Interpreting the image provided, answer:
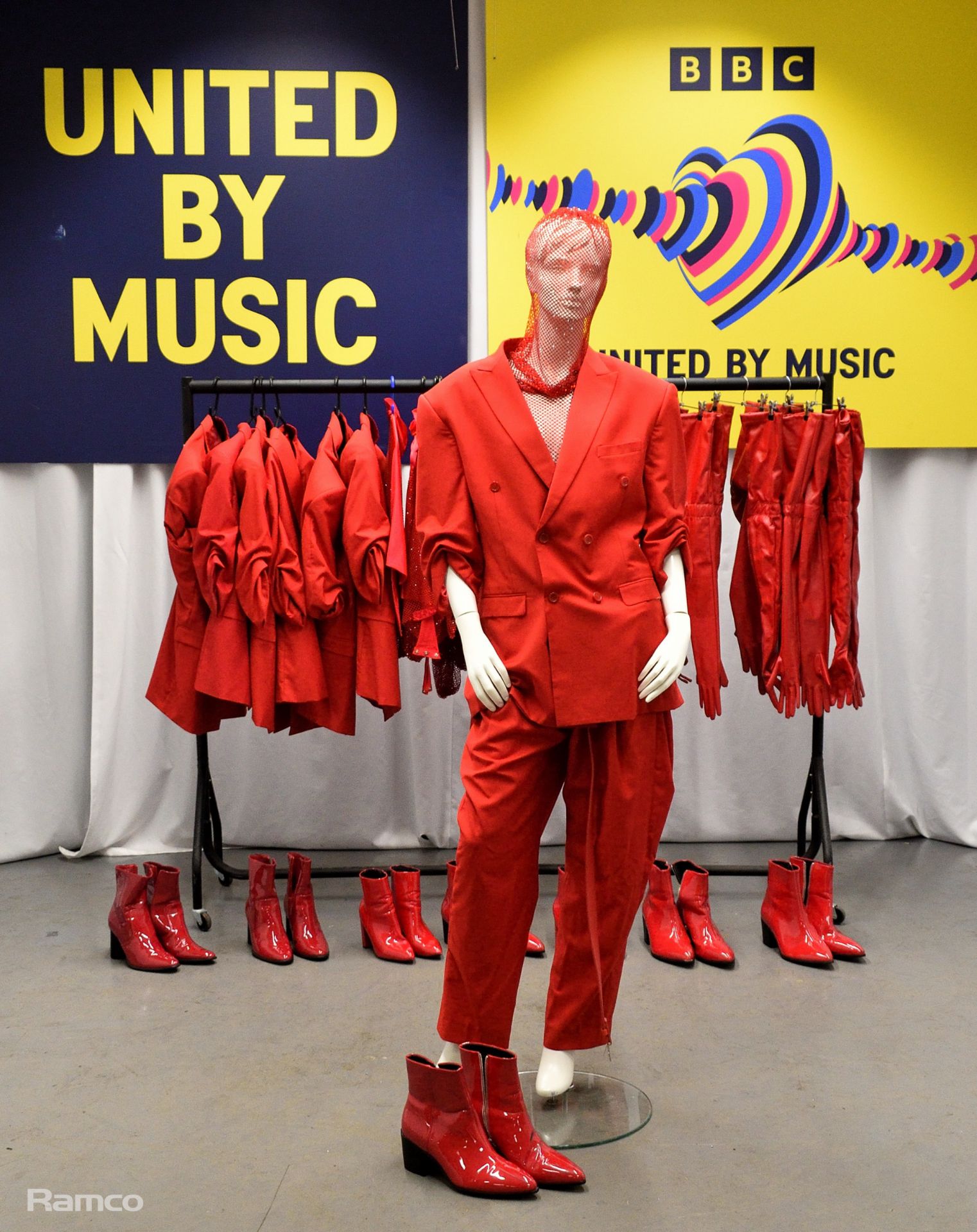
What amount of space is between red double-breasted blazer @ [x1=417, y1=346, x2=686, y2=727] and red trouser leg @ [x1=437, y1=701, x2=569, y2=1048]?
0.08 metres

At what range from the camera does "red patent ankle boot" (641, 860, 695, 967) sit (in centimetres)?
309

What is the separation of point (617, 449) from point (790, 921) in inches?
63.2

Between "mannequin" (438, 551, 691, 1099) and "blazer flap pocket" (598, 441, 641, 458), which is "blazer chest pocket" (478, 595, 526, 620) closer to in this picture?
"mannequin" (438, 551, 691, 1099)

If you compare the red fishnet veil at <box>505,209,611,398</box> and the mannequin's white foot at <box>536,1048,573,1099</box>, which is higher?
the red fishnet veil at <box>505,209,611,398</box>

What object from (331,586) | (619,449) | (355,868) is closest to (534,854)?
(619,449)

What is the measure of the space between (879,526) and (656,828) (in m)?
2.23

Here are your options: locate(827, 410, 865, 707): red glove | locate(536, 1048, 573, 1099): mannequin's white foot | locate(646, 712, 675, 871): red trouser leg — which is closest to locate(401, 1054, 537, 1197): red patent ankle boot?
locate(536, 1048, 573, 1099): mannequin's white foot

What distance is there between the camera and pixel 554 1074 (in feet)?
7.33

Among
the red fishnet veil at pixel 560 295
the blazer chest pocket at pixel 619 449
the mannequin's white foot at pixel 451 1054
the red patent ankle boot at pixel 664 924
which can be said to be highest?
the red fishnet veil at pixel 560 295

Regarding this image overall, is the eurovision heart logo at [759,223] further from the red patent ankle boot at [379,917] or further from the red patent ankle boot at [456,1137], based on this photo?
the red patent ankle boot at [456,1137]

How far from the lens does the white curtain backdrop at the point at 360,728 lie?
13.0 ft

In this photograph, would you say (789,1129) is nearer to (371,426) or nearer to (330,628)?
(330,628)

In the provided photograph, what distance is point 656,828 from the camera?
227 cm

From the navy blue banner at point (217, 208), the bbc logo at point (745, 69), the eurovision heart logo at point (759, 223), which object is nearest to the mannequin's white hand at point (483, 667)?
the navy blue banner at point (217, 208)
